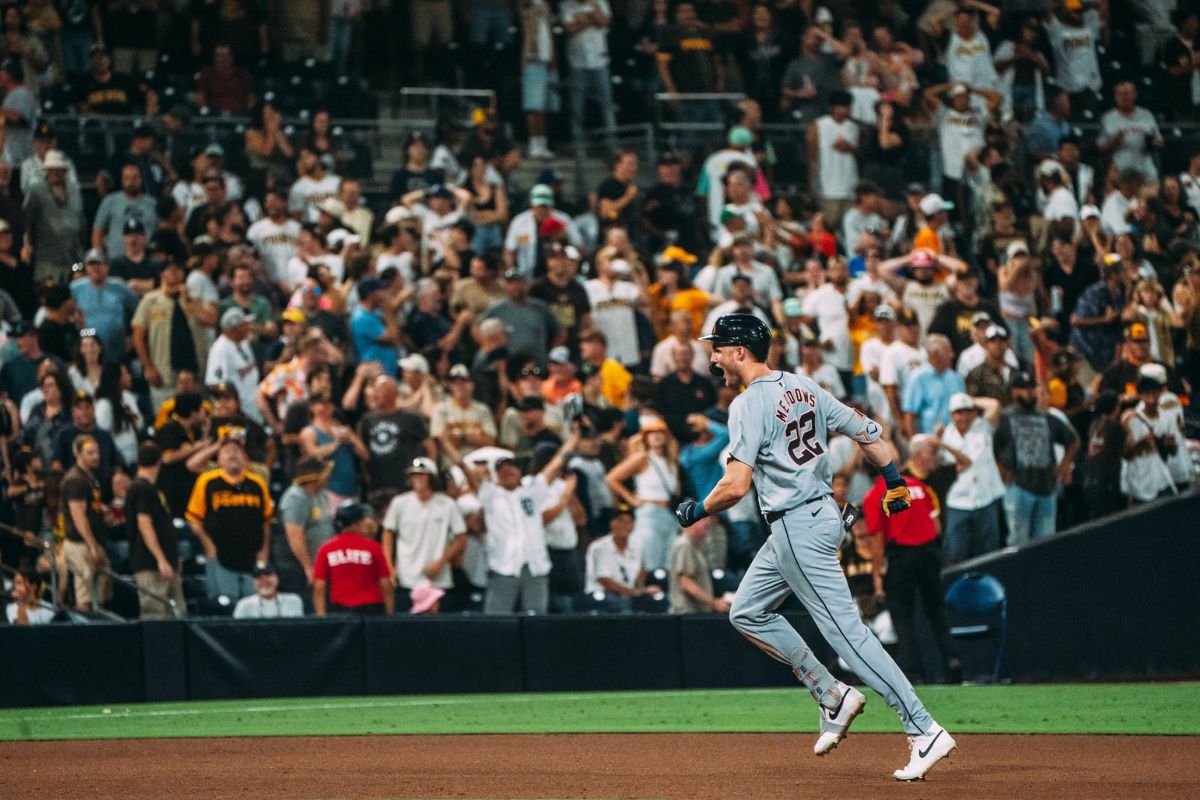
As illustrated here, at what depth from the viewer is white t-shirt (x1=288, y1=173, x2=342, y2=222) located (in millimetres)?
20125

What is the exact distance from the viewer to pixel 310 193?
20141mm

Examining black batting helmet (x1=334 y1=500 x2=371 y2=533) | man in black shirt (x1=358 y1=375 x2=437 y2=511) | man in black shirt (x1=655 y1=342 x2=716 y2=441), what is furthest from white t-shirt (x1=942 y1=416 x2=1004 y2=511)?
black batting helmet (x1=334 y1=500 x2=371 y2=533)

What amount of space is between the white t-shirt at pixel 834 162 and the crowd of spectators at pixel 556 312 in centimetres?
5

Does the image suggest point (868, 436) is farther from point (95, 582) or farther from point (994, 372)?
point (994, 372)

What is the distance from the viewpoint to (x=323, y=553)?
16.0m

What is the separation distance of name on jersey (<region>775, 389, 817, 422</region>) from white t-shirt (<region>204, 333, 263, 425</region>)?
→ 9.26m

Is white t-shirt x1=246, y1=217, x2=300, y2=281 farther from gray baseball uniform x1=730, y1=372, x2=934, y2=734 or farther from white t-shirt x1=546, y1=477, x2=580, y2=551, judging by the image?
gray baseball uniform x1=730, y1=372, x2=934, y2=734

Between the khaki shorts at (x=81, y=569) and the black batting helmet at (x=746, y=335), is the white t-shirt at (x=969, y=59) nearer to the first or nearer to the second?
the khaki shorts at (x=81, y=569)

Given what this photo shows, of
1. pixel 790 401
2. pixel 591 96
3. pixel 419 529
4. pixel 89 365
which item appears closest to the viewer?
pixel 790 401

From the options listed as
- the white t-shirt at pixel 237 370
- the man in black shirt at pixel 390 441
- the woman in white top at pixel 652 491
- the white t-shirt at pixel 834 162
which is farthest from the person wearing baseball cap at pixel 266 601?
the white t-shirt at pixel 834 162

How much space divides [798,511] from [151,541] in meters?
8.19

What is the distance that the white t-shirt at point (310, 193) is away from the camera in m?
20.1

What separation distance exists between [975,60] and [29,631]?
1374 centimetres

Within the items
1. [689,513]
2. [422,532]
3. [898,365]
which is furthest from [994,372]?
[689,513]
